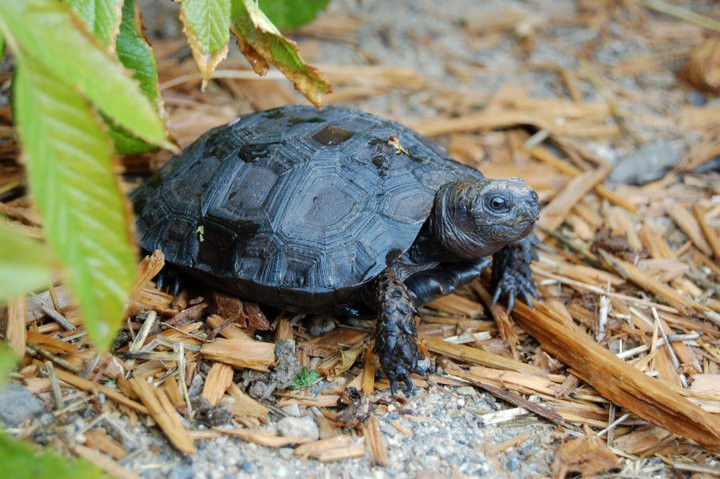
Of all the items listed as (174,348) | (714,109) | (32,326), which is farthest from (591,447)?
(714,109)

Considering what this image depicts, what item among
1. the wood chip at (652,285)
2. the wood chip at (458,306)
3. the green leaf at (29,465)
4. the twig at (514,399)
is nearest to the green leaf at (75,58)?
the green leaf at (29,465)

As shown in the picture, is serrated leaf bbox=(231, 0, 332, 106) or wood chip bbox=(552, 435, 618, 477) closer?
wood chip bbox=(552, 435, 618, 477)

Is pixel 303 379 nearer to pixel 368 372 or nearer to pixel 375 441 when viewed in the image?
pixel 368 372

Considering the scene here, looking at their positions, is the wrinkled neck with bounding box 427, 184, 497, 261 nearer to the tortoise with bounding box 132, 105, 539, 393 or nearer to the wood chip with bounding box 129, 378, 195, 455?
the tortoise with bounding box 132, 105, 539, 393

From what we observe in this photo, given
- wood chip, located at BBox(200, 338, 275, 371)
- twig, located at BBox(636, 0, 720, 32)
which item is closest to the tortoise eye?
wood chip, located at BBox(200, 338, 275, 371)

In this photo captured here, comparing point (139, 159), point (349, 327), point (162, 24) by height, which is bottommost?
point (349, 327)

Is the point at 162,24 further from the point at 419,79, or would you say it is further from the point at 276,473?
the point at 276,473
